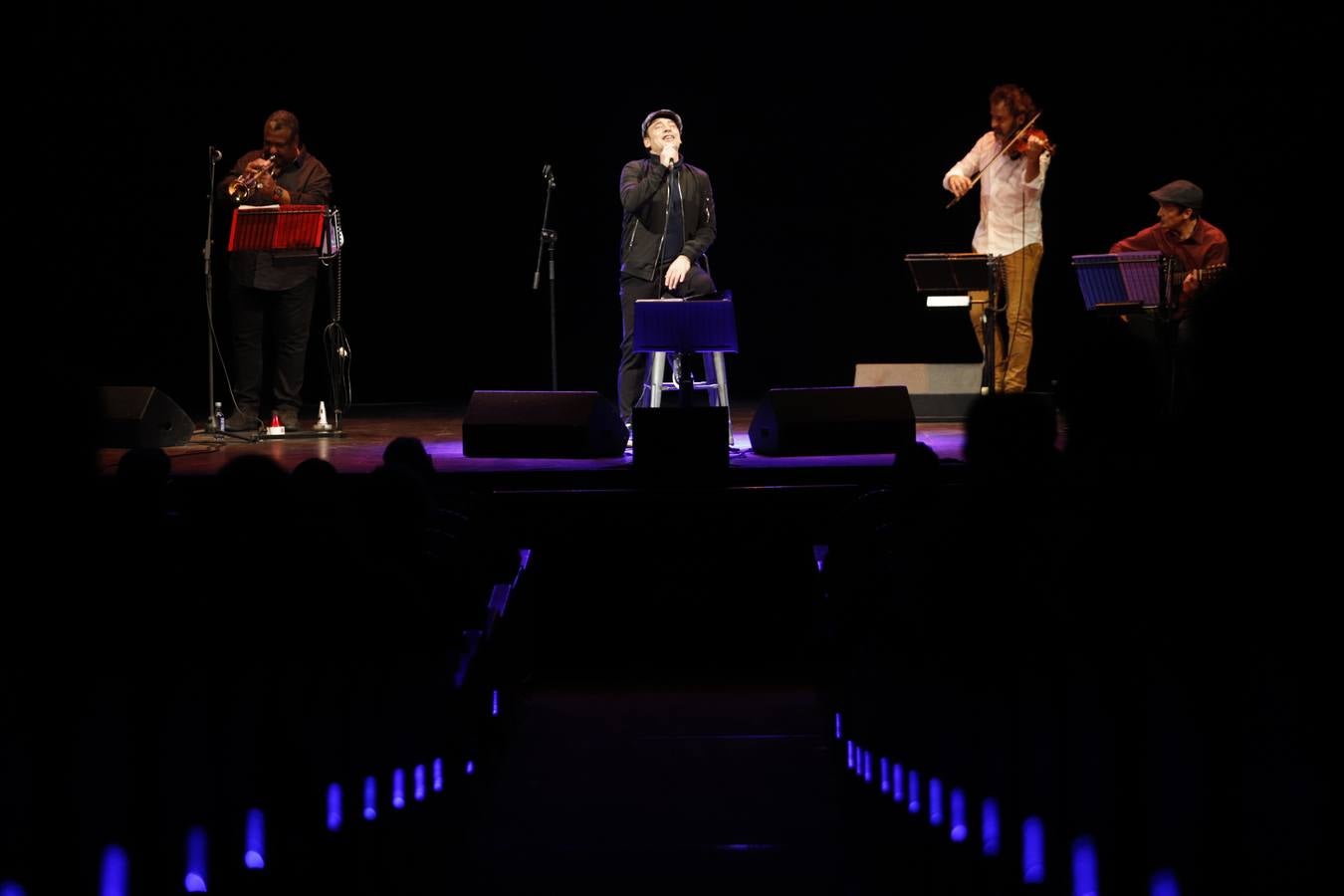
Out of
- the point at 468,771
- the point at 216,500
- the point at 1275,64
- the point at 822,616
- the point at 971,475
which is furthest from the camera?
the point at 1275,64

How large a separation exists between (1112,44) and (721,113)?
2.49 m

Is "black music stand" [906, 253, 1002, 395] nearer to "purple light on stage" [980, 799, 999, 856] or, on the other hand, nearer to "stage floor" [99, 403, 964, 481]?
"stage floor" [99, 403, 964, 481]

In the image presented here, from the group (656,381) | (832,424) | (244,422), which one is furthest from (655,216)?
(244,422)

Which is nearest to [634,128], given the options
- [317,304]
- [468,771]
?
[317,304]

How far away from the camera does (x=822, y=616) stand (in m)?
3.88

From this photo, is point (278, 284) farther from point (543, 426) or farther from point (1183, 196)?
point (1183, 196)

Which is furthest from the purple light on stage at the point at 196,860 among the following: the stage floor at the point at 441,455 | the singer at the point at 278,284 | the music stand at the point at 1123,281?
the music stand at the point at 1123,281

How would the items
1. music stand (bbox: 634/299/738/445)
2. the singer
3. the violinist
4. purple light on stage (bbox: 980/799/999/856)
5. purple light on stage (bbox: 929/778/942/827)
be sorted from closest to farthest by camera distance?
purple light on stage (bbox: 980/799/999/856), purple light on stage (bbox: 929/778/942/827), music stand (bbox: 634/299/738/445), the singer, the violinist

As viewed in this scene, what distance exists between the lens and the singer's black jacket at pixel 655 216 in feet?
21.2

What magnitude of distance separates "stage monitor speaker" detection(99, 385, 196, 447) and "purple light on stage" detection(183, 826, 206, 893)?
443cm

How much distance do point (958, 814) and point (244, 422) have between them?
214 inches

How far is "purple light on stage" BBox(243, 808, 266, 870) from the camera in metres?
2.08

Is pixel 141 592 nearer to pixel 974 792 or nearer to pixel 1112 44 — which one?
pixel 974 792

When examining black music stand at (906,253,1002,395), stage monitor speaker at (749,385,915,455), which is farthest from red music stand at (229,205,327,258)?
black music stand at (906,253,1002,395)
